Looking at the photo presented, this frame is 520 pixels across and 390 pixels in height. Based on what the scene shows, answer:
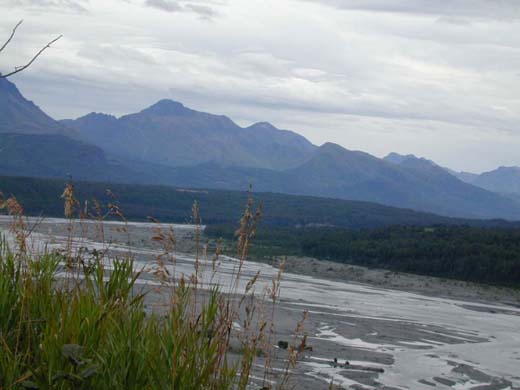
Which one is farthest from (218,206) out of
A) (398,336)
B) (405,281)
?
(398,336)

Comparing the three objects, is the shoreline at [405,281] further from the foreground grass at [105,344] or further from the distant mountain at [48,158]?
the distant mountain at [48,158]

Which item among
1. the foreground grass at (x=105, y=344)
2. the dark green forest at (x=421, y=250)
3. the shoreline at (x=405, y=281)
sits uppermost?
the foreground grass at (x=105, y=344)

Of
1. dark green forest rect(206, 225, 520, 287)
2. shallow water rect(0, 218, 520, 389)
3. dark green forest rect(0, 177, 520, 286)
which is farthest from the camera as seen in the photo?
dark green forest rect(0, 177, 520, 286)

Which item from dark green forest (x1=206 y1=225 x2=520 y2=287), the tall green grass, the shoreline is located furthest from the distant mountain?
the tall green grass

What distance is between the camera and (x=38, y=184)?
3765 inches

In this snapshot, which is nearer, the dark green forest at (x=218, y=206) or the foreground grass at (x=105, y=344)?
the foreground grass at (x=105, y=344)

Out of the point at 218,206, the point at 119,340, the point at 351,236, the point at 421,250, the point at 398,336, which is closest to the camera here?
the point at 119,340

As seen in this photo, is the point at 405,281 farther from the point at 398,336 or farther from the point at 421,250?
the point at 398,336

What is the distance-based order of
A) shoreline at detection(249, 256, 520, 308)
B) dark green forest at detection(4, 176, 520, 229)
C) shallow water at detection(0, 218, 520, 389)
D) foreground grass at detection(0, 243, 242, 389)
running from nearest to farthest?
foreground grass at detection(0, 243, 242, 389), shallow water at detection(0, 218, 520, 389), shoreline at detection(249, 256, 520, 308), dark green forest at detection(4, 176, 520, 229)

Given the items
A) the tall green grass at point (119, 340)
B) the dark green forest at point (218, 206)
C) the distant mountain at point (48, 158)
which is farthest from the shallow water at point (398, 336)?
the distant mountain at point (48, 158)

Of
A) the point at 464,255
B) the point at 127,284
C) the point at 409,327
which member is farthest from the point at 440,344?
the point at 464,255

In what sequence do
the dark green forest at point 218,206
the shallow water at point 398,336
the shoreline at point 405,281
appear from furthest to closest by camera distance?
the dark green forest at point 218,206 < the shoreline at point 405,281 < the shallow water at point 398,336

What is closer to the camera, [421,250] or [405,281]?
[405,281]

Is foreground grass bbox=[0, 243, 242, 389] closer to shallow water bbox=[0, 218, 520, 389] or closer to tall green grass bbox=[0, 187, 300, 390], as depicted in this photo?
tall green grass bbox=[0, 187, 300, 390]
